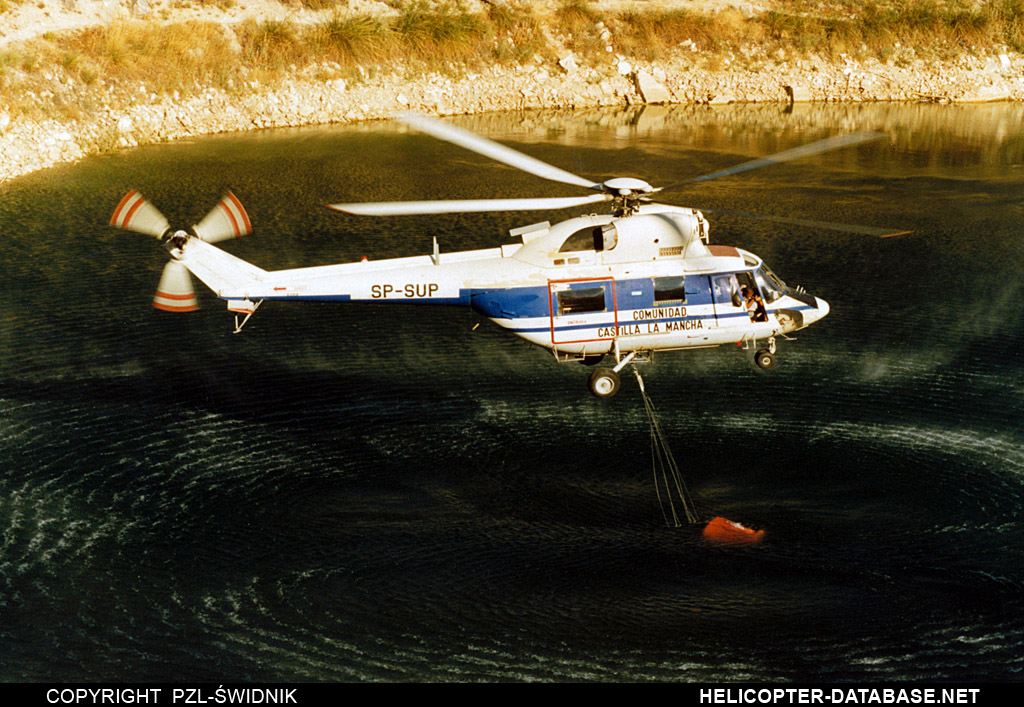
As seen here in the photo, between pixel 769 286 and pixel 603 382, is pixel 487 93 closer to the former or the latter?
pixel 769 286

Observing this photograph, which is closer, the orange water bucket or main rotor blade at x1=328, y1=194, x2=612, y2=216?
main rotor blade at x1=328, y1=194, x2=612, y2=216

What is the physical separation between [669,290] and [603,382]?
8.72 feet

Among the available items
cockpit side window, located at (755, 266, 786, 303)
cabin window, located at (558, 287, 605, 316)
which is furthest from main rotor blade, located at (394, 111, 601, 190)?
cockpit side window, located at (755, 266, 786, 303)

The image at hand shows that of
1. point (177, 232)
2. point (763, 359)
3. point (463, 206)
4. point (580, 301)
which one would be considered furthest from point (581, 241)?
point (177, 232)

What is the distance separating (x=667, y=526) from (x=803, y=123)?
50.7m

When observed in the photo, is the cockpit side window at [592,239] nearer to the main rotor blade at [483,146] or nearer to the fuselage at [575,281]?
the fuselage at [575,281]

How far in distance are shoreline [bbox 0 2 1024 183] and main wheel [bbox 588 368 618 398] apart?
39.2 metres

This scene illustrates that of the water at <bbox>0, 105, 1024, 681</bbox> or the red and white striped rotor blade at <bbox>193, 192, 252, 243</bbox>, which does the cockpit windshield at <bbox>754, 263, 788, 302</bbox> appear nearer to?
the water at <bbox>0, 105, 1024, 681</bbox>

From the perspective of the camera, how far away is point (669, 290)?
Result: 2380 cm

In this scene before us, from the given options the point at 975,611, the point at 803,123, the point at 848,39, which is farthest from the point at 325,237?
the point at 848,39

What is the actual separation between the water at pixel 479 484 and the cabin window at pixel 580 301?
4.08 meters

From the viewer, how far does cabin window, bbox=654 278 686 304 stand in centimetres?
2373

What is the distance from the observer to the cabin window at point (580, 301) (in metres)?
23.7

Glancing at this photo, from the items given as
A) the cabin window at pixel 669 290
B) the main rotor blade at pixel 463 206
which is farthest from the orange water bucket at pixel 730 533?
the main rotor blade at pixel 463 206
